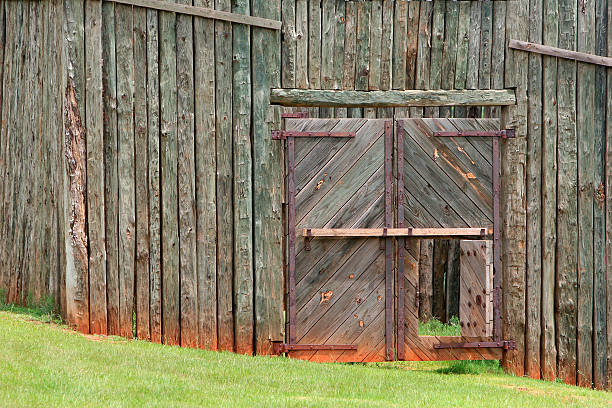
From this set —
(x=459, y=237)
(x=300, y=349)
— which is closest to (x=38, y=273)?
(x=300, y=349)

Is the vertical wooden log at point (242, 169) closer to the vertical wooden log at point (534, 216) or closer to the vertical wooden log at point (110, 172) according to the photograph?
the vertical wooden log at point (110, 172)

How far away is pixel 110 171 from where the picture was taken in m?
8.71

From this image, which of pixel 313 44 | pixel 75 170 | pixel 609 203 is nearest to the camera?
pixel 75 170

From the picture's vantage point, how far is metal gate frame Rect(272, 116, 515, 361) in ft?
29.0

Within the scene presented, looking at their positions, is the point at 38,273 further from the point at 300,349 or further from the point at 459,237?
the point at 459,237

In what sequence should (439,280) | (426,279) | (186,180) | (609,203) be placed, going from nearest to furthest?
(186,180), (609,203), (426,279), (439,280)

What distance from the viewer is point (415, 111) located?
496 inches

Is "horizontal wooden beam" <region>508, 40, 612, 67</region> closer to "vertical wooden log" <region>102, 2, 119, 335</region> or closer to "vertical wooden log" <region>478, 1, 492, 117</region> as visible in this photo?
"vertical wooden log" <region>478, 1, 492, 117</region>

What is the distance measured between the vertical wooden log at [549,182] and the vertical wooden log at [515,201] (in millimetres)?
237

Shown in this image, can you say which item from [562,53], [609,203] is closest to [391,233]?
[609,203]

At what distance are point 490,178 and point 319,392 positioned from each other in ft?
11.4

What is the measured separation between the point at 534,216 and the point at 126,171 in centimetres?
463

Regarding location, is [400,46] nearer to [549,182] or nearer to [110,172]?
[549,182]

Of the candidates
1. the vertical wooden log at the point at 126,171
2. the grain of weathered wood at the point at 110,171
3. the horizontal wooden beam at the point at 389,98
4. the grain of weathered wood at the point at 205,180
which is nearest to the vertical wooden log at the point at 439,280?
the horizontal wooden beam at the point at 389,98
